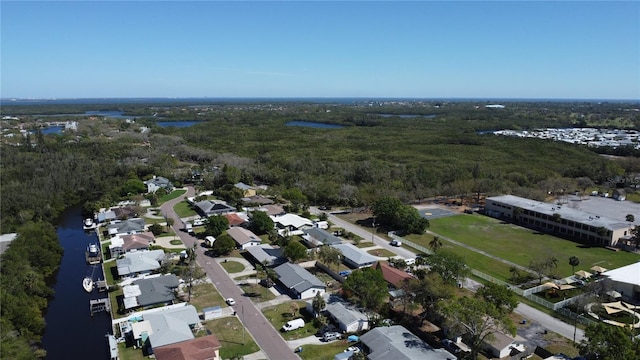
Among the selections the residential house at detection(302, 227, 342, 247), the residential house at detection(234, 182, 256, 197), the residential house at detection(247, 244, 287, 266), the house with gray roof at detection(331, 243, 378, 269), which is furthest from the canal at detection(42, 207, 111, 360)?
the residential house at detection(234, 182, 256, 197)

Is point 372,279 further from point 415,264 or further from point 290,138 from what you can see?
point 290,138

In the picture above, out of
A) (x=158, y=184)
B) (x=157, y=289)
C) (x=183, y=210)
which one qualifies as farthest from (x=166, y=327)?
(x=158, y=184)

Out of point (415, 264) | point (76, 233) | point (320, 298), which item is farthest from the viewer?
point (76, 233)

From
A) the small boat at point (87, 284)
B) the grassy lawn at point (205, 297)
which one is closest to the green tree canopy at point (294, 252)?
the grassy lawn at point (205, 297)

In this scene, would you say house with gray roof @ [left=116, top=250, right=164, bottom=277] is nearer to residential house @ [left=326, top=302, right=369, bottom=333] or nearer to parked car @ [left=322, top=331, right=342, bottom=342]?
residential house @ [left=326, top=302, right=369, bottom=333]

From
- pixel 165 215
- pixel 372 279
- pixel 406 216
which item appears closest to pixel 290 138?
pixel 165 215

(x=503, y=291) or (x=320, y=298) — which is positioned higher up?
(x=503, y=291)

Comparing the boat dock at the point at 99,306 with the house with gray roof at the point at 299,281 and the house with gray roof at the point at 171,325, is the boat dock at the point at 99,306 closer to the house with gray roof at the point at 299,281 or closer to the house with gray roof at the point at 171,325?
the house with gray roof at the point at 171,325
